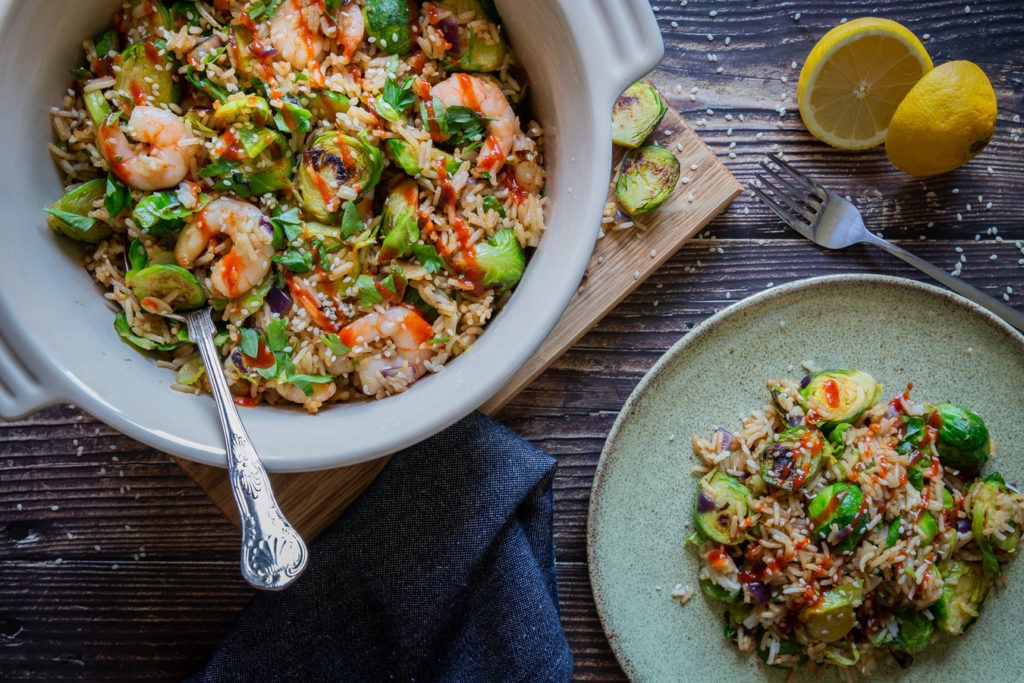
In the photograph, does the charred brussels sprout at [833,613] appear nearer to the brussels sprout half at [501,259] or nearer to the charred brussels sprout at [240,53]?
the brussels sprout half at [501,259]

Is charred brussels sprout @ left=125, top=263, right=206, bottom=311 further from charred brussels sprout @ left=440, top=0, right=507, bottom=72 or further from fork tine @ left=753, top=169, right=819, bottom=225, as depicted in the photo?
fork tine @ left=753, top=169, right=819, bottom=225

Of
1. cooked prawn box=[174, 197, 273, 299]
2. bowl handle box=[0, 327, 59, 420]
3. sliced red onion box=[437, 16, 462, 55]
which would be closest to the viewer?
bowl handle box=[0, 327, 59, 420]

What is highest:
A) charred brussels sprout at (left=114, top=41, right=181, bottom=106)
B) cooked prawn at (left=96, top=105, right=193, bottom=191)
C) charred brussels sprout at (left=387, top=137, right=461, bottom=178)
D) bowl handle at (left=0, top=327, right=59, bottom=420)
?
charred brussels sprout at (left=114, top=41, right=181, bottom=106)

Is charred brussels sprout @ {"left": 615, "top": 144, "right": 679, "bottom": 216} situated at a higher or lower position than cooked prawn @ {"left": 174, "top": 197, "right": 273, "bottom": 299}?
lower

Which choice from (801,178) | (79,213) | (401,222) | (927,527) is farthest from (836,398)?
(79,213)

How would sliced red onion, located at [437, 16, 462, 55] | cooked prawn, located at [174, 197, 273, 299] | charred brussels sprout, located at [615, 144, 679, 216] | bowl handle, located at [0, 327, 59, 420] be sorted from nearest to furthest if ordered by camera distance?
bowl handle, located at [0, 327, 59, 420] < cooked prawn, located at [174, 197, 273, 299] < sliced red onion, located at [437, 16, 462, 55] < charred brussels sprout, located at [615, 144, 679, 216]

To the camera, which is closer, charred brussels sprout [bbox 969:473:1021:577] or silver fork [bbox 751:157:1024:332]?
charred brussels sprout [bbox 969:473:1021:577]

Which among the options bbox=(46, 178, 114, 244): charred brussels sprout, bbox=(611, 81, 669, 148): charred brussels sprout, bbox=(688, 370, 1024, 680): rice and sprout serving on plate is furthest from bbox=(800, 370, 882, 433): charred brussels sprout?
bbox=(46, 178, 114, 244): charred brussels sprout

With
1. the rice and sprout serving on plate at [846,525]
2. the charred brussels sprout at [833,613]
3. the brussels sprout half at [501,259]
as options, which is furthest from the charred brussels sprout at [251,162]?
the charred brussels sprout at [833,613]
